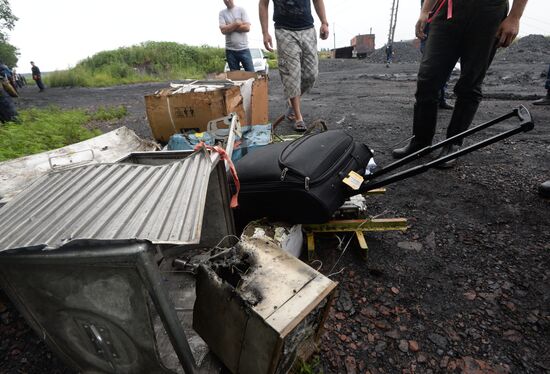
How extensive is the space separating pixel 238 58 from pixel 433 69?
362cm

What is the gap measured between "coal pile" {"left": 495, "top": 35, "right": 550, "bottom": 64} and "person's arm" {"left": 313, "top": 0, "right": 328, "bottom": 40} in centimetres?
1190

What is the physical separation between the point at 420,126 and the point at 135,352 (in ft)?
9.15

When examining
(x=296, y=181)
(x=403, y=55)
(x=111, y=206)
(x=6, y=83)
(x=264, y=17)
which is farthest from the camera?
(x=403, y=55)

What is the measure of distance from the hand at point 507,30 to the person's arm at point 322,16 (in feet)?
6.51

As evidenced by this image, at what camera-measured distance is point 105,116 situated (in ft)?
19.5

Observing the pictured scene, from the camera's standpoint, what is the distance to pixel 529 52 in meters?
13.2

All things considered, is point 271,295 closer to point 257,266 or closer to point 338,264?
point 257,266

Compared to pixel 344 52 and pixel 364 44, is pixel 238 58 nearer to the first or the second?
pixel 364 44

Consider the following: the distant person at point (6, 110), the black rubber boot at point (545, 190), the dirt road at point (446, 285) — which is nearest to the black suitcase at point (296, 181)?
the dirt road at point (446, 285)

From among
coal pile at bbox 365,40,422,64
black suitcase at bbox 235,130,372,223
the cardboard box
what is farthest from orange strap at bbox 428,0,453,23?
coal pile at bbox 365,40,422,64

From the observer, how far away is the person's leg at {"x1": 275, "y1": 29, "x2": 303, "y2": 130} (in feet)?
11.2

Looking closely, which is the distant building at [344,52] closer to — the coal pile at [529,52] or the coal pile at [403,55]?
the coal pile at [403,55]

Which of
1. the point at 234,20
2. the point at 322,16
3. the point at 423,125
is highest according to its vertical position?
the point at 234,20

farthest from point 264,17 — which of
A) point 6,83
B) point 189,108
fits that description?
point 6,83
